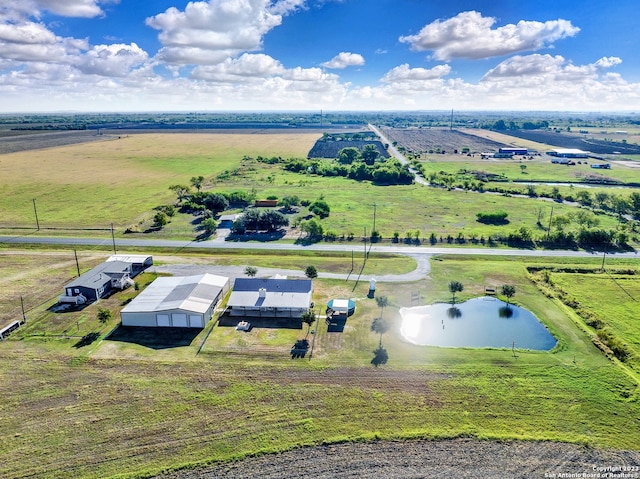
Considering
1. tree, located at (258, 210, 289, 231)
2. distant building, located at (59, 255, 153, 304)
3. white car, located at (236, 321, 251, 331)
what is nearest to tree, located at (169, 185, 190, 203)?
tree, located at (258, 210, 289, 231)

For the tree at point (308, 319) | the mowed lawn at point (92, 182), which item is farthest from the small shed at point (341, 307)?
the mowed lawn at point (92, 182)

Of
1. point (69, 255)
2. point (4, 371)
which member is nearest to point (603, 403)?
point (4, 371)

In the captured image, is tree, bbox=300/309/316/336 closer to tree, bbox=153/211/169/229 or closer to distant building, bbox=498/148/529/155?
tree, bbox=153/211/169/229

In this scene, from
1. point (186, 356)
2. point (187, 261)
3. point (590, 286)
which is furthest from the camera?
point (187, 261)

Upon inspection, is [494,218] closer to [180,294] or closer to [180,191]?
[180,294]

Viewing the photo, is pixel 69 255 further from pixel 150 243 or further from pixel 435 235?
pixel 435 235

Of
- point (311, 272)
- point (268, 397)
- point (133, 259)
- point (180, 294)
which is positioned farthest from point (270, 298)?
point (133, 259)

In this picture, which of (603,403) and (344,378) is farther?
(344,378)
